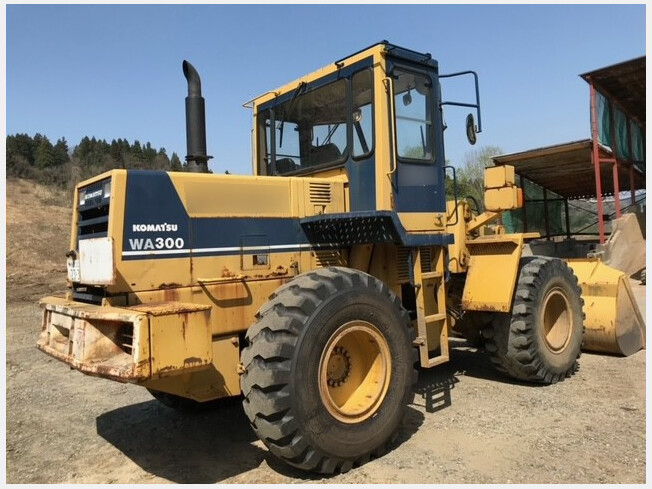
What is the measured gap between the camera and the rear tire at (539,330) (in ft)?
18.3

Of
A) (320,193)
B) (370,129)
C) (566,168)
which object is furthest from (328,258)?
(566,168)

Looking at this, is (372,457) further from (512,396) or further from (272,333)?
(512,396)

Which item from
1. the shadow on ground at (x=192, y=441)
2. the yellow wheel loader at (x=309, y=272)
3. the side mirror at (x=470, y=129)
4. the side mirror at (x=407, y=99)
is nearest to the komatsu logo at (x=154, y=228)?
the yellow wheel loader at (x=309, y=272)

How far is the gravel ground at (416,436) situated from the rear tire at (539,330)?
0.20 metres

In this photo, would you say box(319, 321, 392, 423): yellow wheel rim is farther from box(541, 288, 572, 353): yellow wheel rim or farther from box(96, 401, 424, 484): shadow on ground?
box(541, 288, 572, 353): yellow wheel rim

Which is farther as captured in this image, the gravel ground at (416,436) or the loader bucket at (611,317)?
the loader bucket at (611,317)

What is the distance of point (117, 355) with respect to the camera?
3.46 metres

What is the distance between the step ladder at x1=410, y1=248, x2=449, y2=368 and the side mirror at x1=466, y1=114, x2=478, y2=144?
3.54 feet

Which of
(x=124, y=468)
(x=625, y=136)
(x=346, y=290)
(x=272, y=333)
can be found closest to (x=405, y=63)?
(x=346, y=290)

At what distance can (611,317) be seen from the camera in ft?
22.5

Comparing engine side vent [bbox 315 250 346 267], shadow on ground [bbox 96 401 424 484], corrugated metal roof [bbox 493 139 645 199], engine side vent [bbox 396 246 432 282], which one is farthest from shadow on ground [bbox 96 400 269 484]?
corrugated metal roof [bbox 493 139 645 199]

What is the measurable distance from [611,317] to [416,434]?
380cm

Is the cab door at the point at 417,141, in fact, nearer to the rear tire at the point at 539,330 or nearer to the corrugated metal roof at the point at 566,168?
the rear tire at the point at 539,330

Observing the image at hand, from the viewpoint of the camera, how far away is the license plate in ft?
13.8
